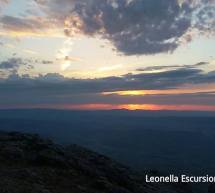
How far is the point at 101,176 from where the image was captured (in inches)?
1524

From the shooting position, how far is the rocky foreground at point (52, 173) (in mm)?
31531

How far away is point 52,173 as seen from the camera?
1387 inches

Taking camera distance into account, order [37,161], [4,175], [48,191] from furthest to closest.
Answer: [37,161] < [4,175] < [48,191]

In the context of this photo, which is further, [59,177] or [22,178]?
[59,177]

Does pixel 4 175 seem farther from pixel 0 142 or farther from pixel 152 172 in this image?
pixel 152 172

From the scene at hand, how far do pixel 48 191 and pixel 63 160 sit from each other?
8.78m

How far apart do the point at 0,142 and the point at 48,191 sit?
16.2 m

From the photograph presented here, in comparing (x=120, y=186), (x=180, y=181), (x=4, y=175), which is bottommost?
(x=180, y=181)

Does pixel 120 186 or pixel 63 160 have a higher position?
pixel 63 160

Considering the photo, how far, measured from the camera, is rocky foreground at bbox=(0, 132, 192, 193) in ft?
103

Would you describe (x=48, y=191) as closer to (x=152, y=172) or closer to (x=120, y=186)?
(x=120, y=186)

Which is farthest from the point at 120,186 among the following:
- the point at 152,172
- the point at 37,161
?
the point at 152,172

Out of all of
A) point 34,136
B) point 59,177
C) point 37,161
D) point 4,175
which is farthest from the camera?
point 34,136

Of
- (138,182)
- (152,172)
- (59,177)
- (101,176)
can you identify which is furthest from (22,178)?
(152,172)
